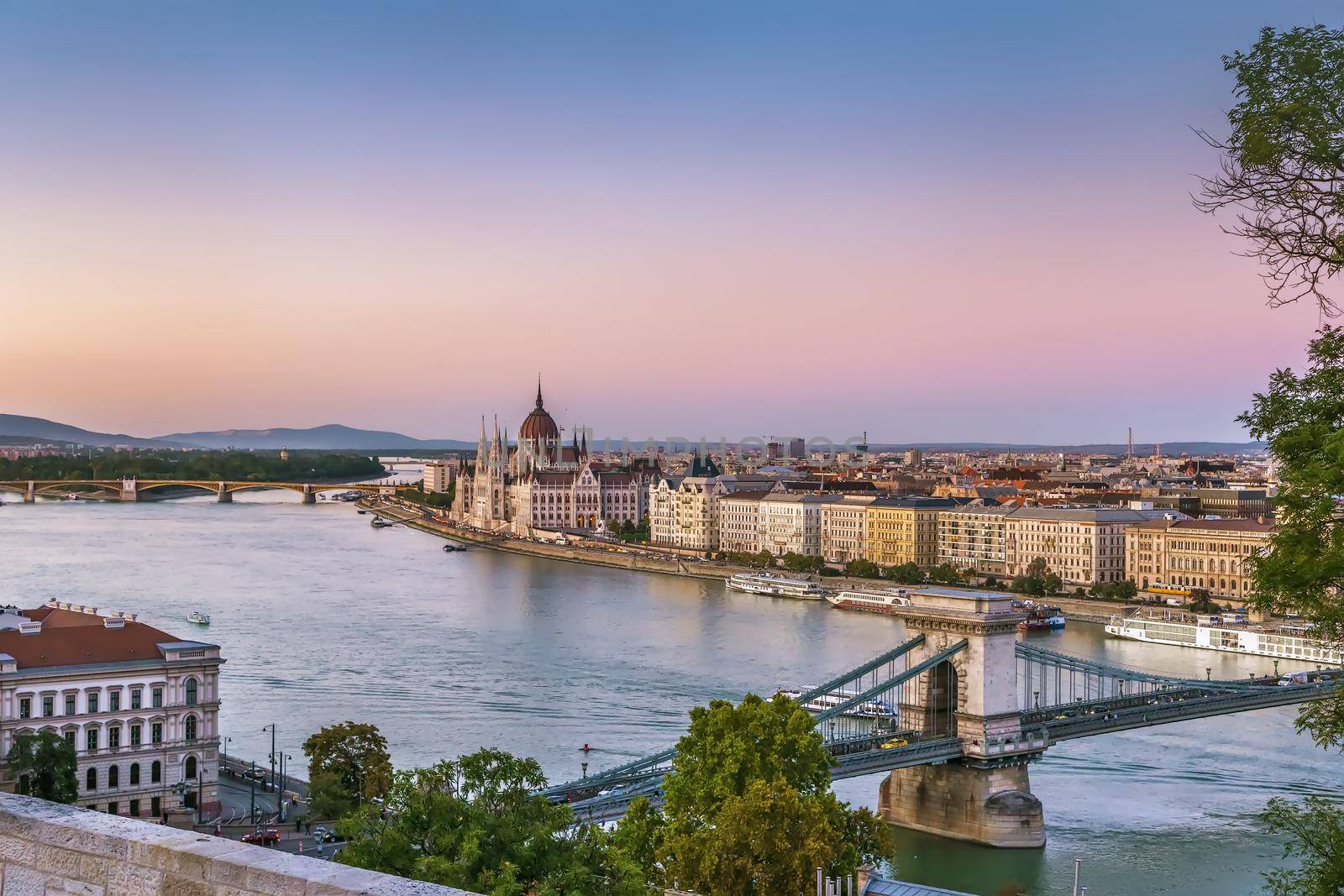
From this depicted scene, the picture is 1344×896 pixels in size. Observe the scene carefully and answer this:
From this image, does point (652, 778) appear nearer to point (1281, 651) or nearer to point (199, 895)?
point (199, 895)

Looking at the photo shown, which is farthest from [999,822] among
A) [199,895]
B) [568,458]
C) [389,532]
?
[568,458]

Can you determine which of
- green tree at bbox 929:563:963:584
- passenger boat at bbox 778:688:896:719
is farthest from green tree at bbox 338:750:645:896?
green tree at bbox 929:563:963:584

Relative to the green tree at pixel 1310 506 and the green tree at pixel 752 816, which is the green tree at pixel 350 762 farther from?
the green tree at pixel 1310 506

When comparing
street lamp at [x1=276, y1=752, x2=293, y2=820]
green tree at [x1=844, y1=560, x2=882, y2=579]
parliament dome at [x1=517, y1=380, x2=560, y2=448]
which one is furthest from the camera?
parliament dome at [x1=517, y1=380, x2=560, y2=448]

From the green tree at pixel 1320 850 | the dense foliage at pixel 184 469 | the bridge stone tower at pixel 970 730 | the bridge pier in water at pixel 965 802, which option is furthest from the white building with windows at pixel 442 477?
the green tree at pixel 1320 850

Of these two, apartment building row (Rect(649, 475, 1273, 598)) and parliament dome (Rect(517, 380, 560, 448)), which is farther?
parliament dome (Rect(517, 380, 560, 448))

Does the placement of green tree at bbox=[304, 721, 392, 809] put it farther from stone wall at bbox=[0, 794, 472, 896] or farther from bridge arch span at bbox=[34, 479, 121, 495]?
bridge arch span at bbox=[34, 479, 121, 495]
